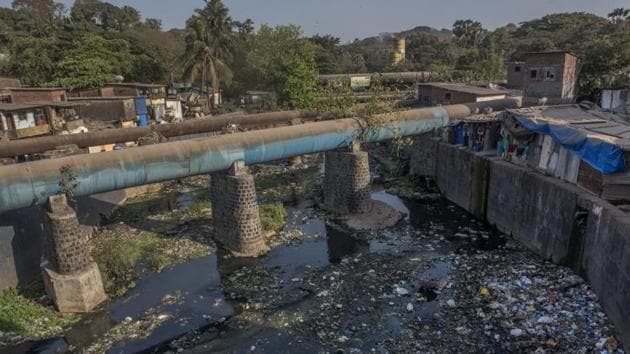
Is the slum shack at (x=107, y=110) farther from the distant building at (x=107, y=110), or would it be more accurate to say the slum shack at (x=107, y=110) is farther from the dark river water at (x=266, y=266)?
the dark river water at (x=266, y=266)

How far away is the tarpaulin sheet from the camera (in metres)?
13.2

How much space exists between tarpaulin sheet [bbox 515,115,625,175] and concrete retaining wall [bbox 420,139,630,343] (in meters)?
1.15

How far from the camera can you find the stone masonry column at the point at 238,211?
54.5ft

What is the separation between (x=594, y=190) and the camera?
14.1m

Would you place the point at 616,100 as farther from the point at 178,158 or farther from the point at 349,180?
the point at 178,158

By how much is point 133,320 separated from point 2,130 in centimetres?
2155

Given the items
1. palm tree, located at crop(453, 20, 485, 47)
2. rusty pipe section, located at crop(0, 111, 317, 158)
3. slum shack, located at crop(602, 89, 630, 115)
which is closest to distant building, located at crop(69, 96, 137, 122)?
rusty pipe section, located at crop(0, 111, 317, 158)

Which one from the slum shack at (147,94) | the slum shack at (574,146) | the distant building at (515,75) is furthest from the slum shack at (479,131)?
the slum shack at (147,94)

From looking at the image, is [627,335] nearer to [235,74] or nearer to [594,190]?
[594,190]

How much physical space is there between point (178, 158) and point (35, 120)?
68.2 feet

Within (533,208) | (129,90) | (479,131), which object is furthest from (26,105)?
(533,208)

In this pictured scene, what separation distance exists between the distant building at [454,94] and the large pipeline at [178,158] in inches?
339

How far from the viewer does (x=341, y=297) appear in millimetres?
13859

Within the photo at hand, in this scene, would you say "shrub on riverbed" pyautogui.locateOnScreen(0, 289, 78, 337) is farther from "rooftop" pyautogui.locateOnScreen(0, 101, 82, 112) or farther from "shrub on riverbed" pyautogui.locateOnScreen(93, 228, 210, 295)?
"rooftop" pyautogui.locateOnScreen(0, 101, 82, 112)
